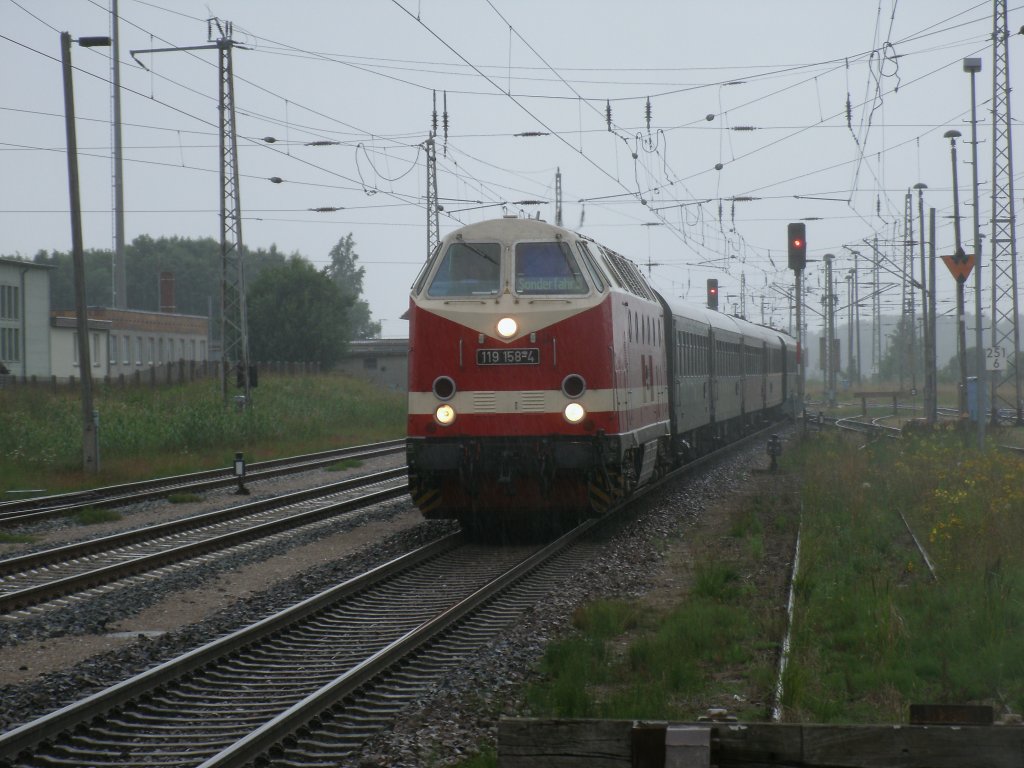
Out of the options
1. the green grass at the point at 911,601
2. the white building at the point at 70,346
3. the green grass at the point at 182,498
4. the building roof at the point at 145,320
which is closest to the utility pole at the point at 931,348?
the green grass at the point at 911,601

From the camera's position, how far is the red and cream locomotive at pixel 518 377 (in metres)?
13.5

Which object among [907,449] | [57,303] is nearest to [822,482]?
[907,449]

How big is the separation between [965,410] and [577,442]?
23047 millimetres

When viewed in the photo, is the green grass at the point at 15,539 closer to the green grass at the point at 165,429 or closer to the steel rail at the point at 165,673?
the steel rail at the point at 165,673

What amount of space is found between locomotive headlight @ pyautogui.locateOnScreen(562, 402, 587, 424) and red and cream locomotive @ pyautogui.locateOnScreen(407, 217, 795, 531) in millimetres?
15

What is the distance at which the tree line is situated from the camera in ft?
232

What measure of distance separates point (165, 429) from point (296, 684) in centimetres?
2337

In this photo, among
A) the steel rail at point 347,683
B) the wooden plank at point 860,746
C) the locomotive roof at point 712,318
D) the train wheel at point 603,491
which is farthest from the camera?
the locomotive roof at point 712,318

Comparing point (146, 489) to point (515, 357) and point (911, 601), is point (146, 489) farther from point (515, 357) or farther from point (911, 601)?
point (911, 601)

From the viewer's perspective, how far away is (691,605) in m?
10.1

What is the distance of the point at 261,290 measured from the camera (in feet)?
238

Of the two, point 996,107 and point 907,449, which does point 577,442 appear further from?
point 996,107

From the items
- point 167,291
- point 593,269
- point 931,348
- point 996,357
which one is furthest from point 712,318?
point 167,291

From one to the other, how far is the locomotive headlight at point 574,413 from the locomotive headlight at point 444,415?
48.5 inches
